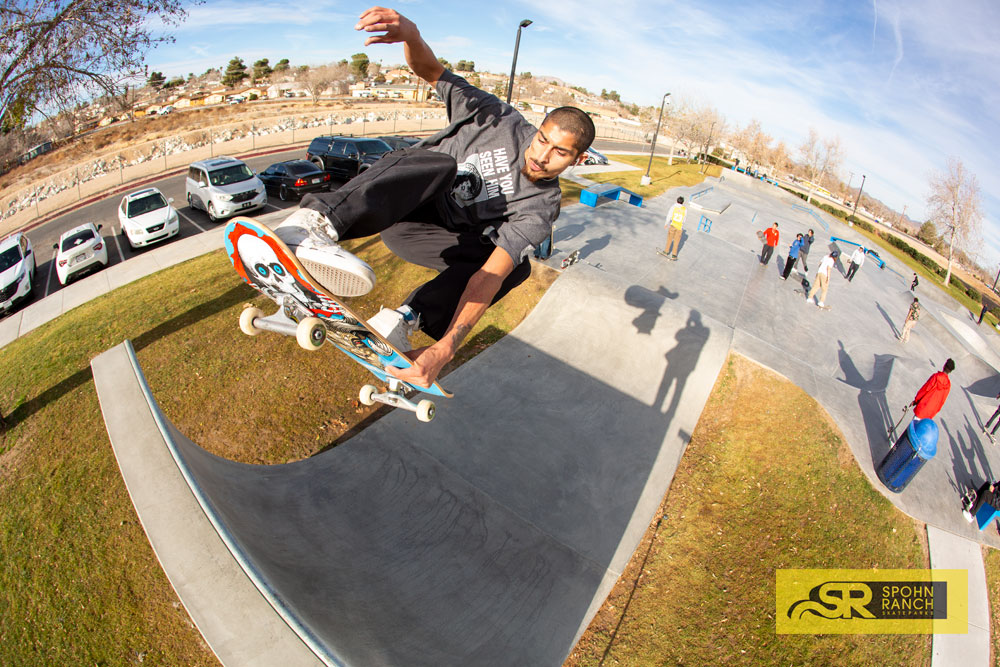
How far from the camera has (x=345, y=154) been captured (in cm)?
1747

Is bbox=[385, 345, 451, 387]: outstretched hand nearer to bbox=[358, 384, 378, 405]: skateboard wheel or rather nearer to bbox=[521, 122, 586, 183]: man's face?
bbox=[358, 384, 378, 405]: skateboard wheel

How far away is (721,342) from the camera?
8016 mm

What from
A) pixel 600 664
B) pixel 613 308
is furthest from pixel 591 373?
pixel 600 664

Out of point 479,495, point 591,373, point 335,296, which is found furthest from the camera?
point 591,373

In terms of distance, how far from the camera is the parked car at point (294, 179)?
1605 centimetres

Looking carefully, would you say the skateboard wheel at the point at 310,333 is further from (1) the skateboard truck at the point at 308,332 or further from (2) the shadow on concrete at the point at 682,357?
(2) the shadow on concrete at the point at 682,357

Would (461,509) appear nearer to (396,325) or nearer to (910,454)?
(396,325)

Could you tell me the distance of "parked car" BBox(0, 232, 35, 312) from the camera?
1112 centimetres

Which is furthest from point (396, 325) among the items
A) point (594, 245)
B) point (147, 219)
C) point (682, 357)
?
point (147, 219)

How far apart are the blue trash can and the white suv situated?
17.3 m

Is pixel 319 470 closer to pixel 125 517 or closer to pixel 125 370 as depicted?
pixel 125 517

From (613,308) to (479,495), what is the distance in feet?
16.0

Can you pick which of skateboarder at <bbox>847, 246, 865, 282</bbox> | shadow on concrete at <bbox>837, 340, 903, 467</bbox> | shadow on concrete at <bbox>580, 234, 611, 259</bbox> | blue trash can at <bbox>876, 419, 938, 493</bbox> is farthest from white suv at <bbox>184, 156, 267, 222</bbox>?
skateboarder at <bbox>847, 246, 865, 282</bbox>
